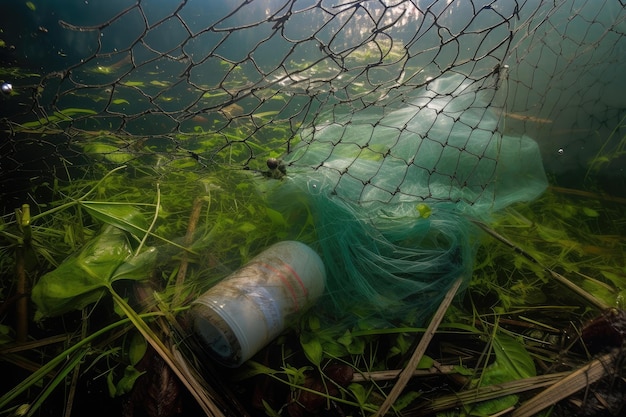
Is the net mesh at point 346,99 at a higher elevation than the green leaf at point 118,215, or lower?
higher

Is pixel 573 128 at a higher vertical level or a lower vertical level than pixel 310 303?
higher

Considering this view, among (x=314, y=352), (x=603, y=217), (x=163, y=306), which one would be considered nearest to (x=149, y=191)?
(x=163, y=306)

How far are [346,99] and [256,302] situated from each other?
1.12 meters

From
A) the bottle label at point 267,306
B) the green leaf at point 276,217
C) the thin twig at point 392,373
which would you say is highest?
the green leaf at point 276,217

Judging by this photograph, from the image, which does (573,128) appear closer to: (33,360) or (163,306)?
(163,306)

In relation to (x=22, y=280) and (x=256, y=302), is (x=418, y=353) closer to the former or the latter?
(x=256, y=302)

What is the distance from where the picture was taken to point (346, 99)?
162 cm

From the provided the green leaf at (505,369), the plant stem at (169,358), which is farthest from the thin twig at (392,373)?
the plant stem at (169,358)

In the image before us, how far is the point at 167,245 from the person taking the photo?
54.9 inches

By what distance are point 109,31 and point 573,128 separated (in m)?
4.97

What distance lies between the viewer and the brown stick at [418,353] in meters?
1.07

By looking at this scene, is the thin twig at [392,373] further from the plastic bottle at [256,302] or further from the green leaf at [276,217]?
the green leaf at [276,217]

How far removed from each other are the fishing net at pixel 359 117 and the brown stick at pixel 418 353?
0.04 m

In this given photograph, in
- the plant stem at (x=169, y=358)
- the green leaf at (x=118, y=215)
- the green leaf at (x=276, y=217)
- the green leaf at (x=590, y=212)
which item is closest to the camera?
the plant stem at (x=169, y=358)
